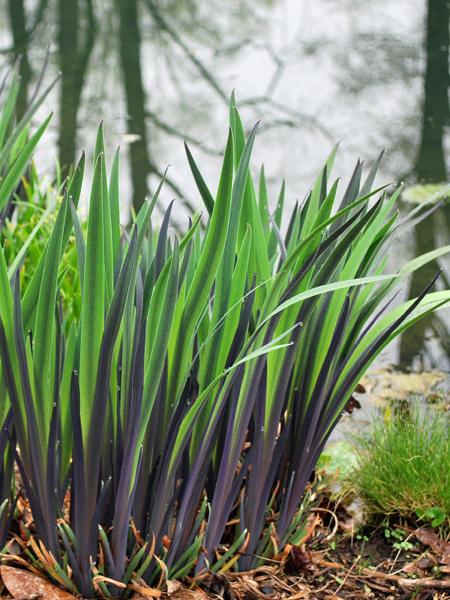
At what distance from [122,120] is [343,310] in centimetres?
469

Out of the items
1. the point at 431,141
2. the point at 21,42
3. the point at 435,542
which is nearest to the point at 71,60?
the point at 21,42

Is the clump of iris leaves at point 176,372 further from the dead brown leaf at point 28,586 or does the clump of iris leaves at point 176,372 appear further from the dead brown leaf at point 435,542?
the dead brown leaf at point 435,542

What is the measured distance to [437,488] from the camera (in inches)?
86.4

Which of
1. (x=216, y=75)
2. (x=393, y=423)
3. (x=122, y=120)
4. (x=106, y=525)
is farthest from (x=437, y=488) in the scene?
(x=216, y=75)

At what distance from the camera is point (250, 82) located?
6672mm

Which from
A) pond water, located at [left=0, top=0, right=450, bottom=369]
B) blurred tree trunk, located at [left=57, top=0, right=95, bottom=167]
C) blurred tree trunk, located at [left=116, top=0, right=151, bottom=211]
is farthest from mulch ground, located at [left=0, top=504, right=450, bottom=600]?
blurred tree trunk, located at [left=57, top=0, right=95, bottom=167]

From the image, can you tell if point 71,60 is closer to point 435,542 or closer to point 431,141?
point 431,141

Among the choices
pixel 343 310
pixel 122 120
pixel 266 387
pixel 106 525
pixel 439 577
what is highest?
pixel 122 120

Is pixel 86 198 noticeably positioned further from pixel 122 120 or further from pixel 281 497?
pixel 281 497

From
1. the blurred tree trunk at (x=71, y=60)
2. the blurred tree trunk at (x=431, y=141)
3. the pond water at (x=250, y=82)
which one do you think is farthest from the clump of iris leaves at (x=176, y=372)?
the blurred tree trunk at (x=71, y=60)

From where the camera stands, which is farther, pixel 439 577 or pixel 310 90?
pixel 310 90

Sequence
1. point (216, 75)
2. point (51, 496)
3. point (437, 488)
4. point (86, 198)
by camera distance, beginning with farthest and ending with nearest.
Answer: point (216, 75), point (86, 198), point (437, 488), point (51, 496)

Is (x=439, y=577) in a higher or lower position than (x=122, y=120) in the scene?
lower

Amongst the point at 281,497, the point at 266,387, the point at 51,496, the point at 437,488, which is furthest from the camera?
the point at 437,488
